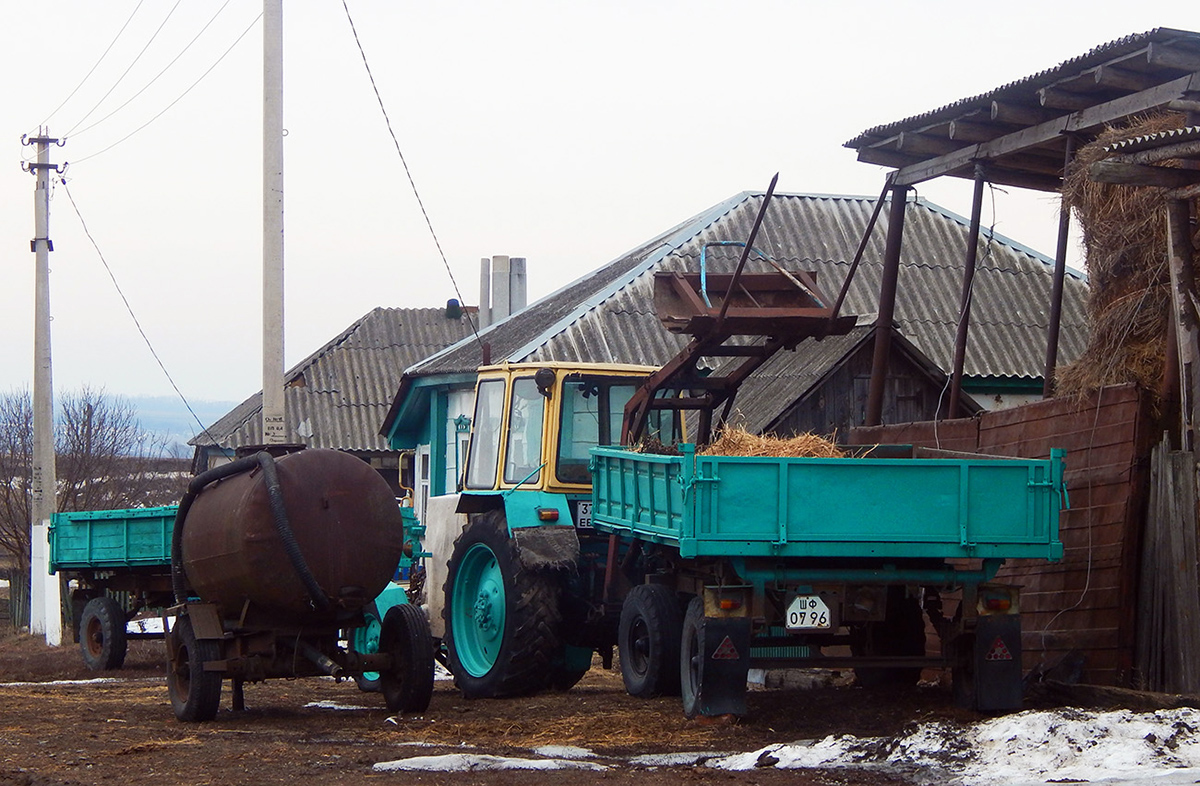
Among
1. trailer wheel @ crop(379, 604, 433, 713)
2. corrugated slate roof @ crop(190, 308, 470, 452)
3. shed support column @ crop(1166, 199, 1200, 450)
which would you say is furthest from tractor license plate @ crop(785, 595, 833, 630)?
corrugated slate roof @ crop(190, 308, 470, 452)

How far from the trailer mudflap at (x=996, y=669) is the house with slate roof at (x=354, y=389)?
23156 millimetres

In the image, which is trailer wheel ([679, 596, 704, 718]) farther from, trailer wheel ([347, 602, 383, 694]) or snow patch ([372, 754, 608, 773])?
trailer wheel ([347, 602, 383, 694])

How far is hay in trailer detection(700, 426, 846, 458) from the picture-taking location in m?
10.0

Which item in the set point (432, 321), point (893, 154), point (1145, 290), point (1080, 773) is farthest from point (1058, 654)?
point (432, 321)

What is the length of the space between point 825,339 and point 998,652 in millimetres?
12064

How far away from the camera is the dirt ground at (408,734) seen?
26.6 feet

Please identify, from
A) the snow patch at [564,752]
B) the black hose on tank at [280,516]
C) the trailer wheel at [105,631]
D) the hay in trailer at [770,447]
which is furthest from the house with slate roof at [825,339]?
the snow patch at [564,752]

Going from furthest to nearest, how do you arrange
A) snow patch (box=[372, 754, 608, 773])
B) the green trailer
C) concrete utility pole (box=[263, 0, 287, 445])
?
the green trailer < concrete utility pole (box=[263, 0, 287, 445]) < snow patch (box=[372, 754, 608, 773])

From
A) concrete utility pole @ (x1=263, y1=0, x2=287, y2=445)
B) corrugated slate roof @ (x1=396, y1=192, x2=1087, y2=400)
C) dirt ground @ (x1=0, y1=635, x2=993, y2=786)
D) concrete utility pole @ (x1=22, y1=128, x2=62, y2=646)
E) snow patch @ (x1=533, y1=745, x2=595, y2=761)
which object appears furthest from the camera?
concrete utility pole @ (x1=22, y1=128, x2=62, y2=646)

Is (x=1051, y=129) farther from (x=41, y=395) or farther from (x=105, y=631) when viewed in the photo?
(x=41, y=395)

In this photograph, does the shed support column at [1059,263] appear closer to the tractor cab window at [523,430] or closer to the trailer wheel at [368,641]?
the tractor cab window at [523,430]

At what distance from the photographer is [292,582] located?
10695 millimetres

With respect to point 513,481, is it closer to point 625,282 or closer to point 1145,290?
point 1145,290

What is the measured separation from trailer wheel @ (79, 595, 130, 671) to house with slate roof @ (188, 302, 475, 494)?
526 inches
